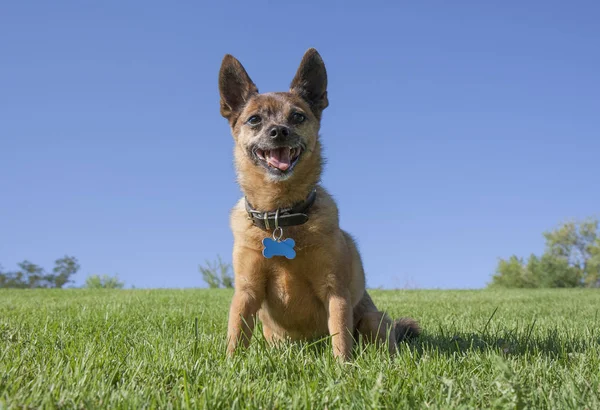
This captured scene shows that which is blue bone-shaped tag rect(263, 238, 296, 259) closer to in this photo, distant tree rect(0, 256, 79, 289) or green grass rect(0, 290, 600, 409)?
green grass rect(0, 290, 600, 409)

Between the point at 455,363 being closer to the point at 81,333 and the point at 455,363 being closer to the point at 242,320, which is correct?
the point at 242,320

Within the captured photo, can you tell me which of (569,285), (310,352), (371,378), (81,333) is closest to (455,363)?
(371,378)

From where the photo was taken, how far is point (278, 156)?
4.45 metres

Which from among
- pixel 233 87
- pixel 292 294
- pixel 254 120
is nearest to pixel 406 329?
pixel 292 294

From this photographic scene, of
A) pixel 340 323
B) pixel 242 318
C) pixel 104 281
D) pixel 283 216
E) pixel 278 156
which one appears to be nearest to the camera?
pixel 340 323

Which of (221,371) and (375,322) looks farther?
(375,322)

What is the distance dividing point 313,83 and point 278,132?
2.88 feet

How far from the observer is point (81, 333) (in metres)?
5.06

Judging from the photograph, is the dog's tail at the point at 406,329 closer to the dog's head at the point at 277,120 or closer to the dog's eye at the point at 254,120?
the dog's head at the point at 277,120

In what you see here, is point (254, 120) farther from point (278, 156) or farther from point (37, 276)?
point (37, 276)

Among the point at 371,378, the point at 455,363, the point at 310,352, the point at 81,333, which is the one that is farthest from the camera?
the point at 81,333

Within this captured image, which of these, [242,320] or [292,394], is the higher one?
[242,320]

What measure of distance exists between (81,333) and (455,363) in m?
3.60

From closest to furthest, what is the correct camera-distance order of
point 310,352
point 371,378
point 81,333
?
1. point 371,378
2. point 310,352
3. point 81,333
